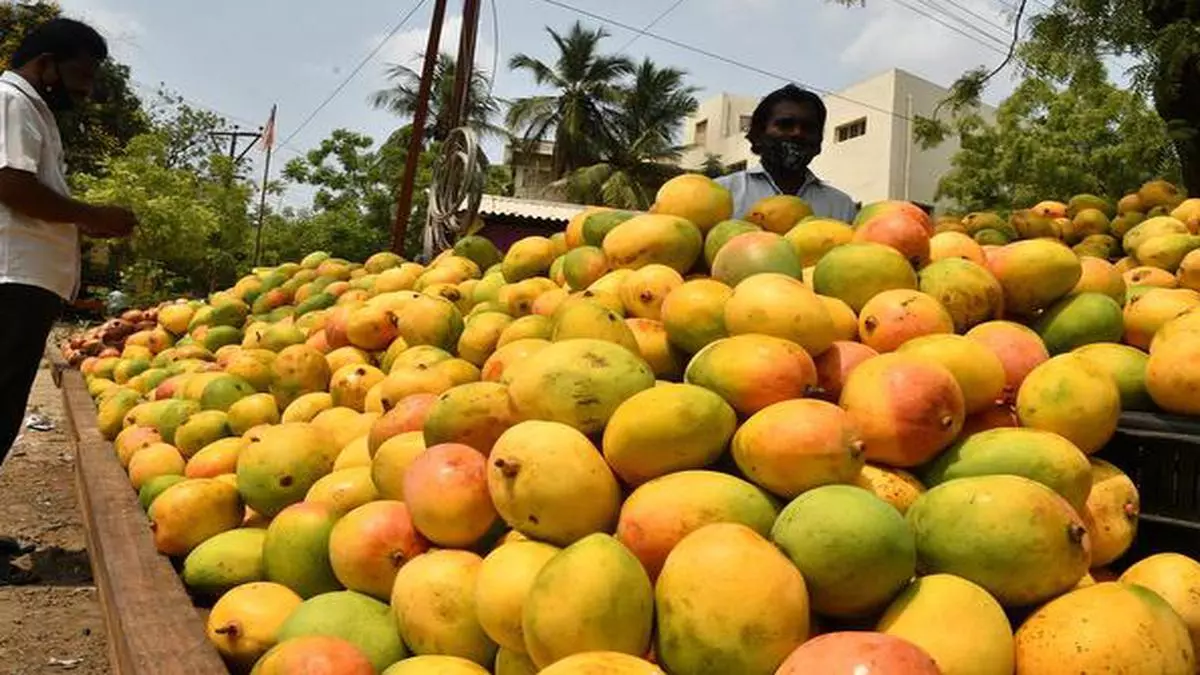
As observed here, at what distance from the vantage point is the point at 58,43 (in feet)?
12.5

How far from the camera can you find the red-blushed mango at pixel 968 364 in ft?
5.76

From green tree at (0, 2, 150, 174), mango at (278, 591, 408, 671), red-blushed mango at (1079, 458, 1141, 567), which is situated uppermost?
green tree at (0, 2, 150, 174)

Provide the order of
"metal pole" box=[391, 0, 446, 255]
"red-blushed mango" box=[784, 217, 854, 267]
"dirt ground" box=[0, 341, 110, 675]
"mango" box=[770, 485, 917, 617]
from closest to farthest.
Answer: "mango" box=[770, 485, 917, 617] < "red-blushed mango" box=[784, 217, 854, 267] < "dirt ground" box=[0, 341, 110, 675] < "metal pole" box=[391, 0, 446, 255]

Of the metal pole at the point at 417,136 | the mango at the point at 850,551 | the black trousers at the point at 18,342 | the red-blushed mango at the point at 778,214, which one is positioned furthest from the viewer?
the metal pole at the point at 417,136

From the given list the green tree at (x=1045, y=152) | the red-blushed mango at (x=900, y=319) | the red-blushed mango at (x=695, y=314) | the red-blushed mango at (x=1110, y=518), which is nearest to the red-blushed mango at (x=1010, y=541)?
the red-blushed mango at (x=1110, y=518)

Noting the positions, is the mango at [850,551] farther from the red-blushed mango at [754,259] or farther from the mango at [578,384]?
the red-blushed mango at [754,259]

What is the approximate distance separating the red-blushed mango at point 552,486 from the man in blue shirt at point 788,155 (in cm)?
283

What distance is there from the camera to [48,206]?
11.7 ft

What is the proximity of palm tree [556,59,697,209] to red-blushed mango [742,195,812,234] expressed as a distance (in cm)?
2732

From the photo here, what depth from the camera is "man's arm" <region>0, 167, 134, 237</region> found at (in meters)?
3.46

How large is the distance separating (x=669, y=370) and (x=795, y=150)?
252 centimetres

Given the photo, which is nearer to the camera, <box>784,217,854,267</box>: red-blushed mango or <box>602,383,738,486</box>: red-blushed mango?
<box>602,383,738,486</box>: red-blushed mango

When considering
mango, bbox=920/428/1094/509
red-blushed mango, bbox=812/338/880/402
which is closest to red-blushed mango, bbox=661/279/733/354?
red-blushed mango, bbox=812/338/880/402

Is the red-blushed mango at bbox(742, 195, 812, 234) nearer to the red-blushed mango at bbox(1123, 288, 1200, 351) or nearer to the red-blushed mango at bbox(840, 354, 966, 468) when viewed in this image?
the red-blushed mango at bbox(1123, 288, 1200, 351)
